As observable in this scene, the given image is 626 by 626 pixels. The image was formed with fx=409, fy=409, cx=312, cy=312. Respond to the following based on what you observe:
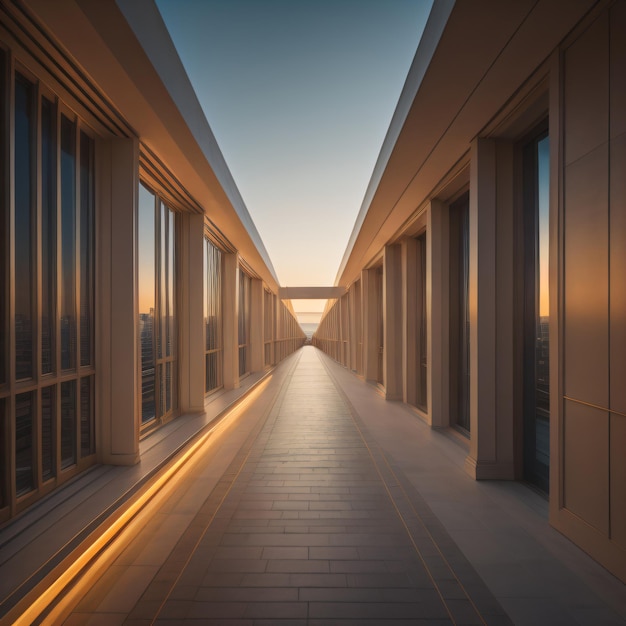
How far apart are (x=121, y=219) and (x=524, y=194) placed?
14.0 feet

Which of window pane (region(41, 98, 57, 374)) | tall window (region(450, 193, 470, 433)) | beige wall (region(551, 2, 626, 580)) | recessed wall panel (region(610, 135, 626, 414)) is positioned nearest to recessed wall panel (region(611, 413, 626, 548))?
beige wall (region(551, 2, 626, 580))

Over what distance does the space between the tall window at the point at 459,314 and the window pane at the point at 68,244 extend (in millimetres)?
5122

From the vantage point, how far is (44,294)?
10.6 feet

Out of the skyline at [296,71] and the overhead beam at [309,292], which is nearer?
the skyline at [296,71]

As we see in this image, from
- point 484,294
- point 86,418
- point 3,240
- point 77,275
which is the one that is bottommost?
point 86,418

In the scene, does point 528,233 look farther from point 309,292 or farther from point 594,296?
point 309,292

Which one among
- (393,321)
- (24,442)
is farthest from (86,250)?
(393,321)

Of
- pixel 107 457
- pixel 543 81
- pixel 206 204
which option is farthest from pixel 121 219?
pixel 543 81

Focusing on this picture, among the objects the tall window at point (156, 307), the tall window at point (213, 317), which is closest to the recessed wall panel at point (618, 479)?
the tall window at point (156, 307)

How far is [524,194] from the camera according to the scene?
4.50 metres

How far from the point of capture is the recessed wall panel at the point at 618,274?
2.60 metres

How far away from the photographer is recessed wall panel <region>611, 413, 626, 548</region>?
257 centimetres

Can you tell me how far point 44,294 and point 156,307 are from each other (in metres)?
2.52

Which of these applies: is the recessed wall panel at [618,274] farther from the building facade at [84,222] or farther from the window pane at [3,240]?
the window pane at [3,240]
